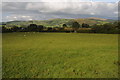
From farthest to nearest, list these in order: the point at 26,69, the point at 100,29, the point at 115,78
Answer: the point at 100,29 → the point at 26,69 → the point at 115,78

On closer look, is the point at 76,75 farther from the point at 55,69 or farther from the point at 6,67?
the point at 6,67

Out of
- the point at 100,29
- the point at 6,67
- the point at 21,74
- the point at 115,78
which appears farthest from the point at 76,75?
the point at 100,29

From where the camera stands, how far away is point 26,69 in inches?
337

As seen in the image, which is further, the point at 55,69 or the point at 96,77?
the point at 55,69

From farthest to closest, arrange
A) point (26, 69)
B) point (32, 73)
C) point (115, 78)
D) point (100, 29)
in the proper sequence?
point (100, 29) < point (26, 69) < point (32, 73) < point (115, 78)

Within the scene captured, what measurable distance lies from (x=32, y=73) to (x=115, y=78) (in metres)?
4.90

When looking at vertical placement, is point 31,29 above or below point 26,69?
above

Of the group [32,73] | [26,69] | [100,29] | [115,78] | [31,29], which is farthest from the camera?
[31,29]

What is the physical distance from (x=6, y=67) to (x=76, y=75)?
4.93 m

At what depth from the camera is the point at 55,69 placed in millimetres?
8609

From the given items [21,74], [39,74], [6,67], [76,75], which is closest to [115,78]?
[76,75]

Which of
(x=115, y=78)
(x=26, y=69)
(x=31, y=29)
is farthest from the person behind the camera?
(x=31, y=29)

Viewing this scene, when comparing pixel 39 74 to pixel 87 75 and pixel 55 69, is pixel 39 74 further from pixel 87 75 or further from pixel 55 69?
pixel 87 75

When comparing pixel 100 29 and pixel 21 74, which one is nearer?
pixel 21 74
